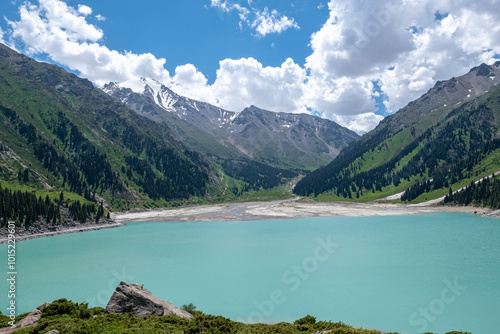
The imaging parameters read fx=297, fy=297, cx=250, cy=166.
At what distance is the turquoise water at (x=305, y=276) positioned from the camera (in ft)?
94.9

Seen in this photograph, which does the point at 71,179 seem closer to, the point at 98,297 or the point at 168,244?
the point at 168,244

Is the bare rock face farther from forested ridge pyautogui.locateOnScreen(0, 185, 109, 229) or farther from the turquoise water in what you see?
forested ridge pyautogui.locateOnScreen(0, 185, 109, 229)

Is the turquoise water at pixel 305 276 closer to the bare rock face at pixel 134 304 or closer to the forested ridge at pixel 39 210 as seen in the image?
the bare rock face at pixel 134 304

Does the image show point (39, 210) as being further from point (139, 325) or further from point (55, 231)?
point (139, 325)

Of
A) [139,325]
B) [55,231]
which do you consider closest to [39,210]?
[55,231]

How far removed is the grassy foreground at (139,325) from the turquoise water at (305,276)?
10.0 metres

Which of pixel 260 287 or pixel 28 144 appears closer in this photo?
pixel 260 287

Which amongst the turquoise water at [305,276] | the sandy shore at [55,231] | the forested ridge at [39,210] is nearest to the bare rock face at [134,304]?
the turquoise water at [305,276]

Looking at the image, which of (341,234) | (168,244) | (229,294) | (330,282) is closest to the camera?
(229,294)

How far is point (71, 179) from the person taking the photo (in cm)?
16400

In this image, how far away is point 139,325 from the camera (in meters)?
17.5

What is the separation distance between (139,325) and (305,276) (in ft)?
93.5

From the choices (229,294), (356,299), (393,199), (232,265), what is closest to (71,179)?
(232,265)

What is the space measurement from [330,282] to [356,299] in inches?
251
